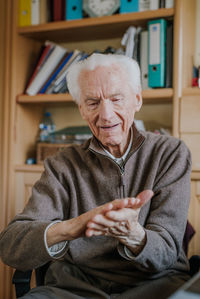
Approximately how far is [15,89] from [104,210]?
4.94 feet

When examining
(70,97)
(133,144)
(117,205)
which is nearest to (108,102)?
(133,144)

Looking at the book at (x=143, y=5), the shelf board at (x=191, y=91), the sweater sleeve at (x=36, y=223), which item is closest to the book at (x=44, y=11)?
the book at (x=143, y=5)

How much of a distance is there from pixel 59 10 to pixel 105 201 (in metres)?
1.38

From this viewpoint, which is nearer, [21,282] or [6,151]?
[21,282]

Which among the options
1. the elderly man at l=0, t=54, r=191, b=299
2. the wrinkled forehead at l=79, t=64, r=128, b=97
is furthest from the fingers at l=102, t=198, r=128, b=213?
the wrinkled forehead at l=79, t=64, r=128, b=97

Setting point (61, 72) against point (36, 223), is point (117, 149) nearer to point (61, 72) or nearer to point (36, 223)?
point (36, 223)

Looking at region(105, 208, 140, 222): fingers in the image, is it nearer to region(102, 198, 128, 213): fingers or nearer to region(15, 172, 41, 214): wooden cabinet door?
region(102, 198, 128, 213): fingers

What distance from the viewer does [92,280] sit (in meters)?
1.32

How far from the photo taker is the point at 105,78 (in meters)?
1.33

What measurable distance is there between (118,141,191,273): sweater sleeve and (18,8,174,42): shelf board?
0.90 m

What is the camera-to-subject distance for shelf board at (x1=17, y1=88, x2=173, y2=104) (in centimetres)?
196

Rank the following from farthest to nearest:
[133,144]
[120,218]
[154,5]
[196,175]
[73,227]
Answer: [154,5] < [196,175] < [133,144] < [73,227] < [120,218]

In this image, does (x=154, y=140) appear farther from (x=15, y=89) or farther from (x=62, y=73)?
(x=15, y=89)

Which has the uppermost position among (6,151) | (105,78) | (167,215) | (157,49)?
(157,49)
